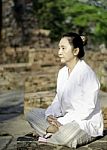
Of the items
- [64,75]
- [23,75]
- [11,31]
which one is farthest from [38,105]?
[11,31]

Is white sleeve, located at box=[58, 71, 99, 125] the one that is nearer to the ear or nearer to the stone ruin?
the ear

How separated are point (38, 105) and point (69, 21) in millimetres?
14559

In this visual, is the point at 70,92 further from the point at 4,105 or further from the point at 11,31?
the point at 11,31

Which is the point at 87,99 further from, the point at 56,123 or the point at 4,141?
the point at 4,141

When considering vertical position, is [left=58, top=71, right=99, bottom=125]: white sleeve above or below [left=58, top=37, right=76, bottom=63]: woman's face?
below

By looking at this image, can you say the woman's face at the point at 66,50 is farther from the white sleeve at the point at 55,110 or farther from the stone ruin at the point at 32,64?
the stone ruin at the point at 32,64

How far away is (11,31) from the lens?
57.4ft

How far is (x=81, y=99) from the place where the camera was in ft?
10.7

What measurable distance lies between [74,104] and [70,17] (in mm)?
17092

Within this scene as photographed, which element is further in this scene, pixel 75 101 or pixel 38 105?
pixel 38 105

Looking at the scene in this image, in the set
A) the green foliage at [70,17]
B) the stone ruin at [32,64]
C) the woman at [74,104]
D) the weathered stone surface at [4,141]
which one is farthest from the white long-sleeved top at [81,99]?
the green foliage at [70,17]

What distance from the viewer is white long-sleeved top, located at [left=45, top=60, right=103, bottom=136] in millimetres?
3230

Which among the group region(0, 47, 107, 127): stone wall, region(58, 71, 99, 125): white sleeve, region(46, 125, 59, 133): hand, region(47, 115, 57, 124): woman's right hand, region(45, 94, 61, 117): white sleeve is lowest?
region(0, 47, 107, 127): stone wall

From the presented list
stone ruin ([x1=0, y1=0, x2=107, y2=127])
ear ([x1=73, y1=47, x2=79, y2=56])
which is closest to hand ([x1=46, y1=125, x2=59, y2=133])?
ear ([x1=73, y1=47, x2=79, y2=56])
